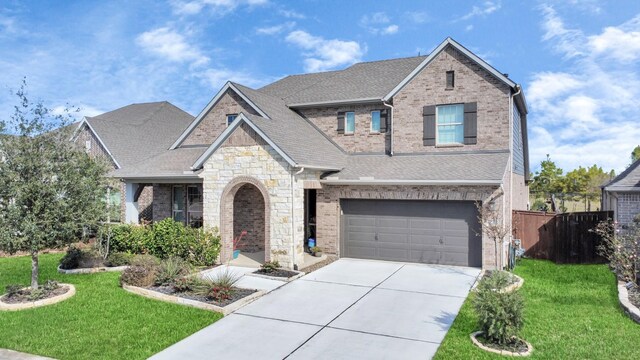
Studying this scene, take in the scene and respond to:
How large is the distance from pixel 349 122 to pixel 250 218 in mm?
5741

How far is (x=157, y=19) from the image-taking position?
1541 centimetres

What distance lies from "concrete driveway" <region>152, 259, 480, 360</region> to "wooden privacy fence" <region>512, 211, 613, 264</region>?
452cm

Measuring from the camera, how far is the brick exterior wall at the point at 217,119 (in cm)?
1773

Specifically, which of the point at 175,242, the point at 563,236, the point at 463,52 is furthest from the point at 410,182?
the point at 175,242

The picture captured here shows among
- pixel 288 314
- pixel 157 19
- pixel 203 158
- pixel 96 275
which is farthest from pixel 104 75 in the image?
pixel 288 314

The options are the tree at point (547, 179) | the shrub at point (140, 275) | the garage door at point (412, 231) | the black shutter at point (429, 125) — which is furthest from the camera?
the tree at point (547, 179)

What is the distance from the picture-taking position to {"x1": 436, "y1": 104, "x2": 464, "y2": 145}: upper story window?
Result: 1530cm

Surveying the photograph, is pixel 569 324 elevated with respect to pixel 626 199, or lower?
lower

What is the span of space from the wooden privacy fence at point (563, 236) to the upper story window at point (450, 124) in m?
3.90

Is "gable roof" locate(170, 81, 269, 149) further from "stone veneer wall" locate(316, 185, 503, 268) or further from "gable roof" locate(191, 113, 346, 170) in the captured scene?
"stone veneer wall" locate(316, 185, 503, 268)

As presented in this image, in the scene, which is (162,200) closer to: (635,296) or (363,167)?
(363,167)

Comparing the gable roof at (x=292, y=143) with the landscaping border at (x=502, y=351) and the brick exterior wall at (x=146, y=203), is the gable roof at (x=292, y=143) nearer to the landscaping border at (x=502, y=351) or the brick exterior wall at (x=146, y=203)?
the landscaping border at (x=502, y=351)

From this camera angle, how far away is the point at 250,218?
53.3 ft

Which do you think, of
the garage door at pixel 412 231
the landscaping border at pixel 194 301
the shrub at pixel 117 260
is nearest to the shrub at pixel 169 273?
the landscaping border at pixel 194 301
